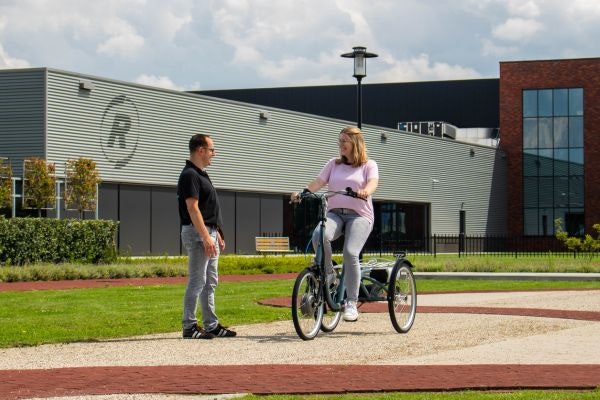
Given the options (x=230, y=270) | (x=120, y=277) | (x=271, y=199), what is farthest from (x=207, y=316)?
(x=271, y=199)

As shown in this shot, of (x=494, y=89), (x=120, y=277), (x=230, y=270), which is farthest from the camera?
(x=494, y=89)

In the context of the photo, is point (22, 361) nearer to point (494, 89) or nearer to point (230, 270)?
point (230, 270)

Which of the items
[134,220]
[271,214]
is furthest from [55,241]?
[271,214]

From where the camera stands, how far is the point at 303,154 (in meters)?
50.1

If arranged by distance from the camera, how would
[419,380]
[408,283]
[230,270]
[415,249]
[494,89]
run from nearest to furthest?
[419,380], [408,283], [230,270], [415,249], [494,89]

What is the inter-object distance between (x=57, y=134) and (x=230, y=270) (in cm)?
909

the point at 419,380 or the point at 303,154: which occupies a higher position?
the point at 303,154

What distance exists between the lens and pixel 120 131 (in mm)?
39344

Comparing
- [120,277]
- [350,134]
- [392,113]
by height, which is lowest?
[120,277]

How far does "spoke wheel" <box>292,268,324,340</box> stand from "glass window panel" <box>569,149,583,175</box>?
54.2m

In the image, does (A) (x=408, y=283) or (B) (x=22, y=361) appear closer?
(B) (x=22, y=361)

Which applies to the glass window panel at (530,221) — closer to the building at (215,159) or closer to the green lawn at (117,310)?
the building at (215,159)

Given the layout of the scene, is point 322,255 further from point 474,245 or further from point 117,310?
point 474,245

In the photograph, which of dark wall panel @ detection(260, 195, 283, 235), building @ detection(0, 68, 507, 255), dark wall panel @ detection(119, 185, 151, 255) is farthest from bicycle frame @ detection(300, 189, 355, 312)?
dark wall panel @ detection(260, 195, 283, 235)
